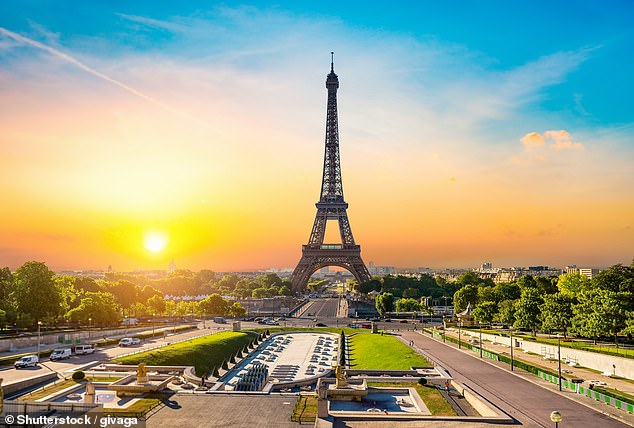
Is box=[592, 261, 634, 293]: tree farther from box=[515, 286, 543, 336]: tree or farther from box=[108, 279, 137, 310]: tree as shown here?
box=[108, 279, 137, 310]: tree

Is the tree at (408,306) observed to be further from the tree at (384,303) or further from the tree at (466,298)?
the tree at (466,298)

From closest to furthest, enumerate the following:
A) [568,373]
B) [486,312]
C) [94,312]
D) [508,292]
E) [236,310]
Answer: [568,373]
[94,312]
[486,312]
[508,292]
[236,310]

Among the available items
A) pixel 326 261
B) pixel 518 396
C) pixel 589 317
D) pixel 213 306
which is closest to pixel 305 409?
pixel 518 396

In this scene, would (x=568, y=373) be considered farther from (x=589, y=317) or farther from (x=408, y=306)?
(x=408, y=306)

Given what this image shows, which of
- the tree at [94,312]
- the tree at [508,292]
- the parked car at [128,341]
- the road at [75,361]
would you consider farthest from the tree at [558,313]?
the tree at [94,312]

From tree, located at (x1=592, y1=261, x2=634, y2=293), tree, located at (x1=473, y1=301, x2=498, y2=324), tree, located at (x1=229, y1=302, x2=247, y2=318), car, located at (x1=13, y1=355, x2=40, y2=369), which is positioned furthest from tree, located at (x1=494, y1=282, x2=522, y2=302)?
car, located at (x1=13, y1=355, x2=40, y2=369)

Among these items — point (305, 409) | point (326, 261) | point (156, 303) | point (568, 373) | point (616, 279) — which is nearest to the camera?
point (305, 409)
